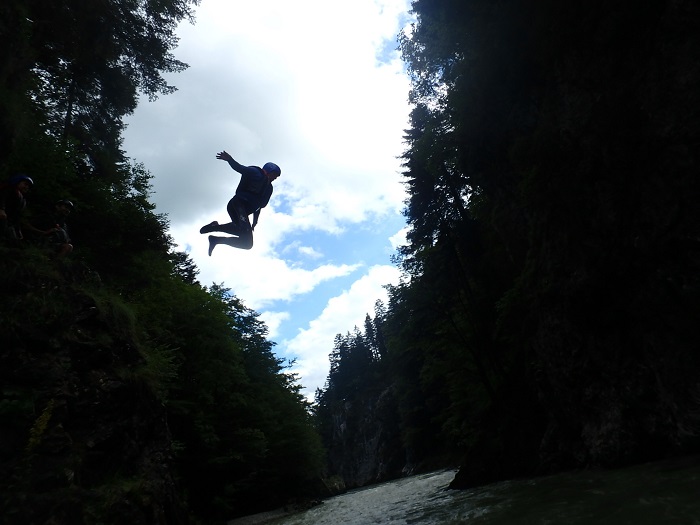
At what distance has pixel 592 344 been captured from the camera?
11.6 meters

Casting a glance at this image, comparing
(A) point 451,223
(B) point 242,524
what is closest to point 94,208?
(B) point 242,524

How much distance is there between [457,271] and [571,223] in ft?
33.0

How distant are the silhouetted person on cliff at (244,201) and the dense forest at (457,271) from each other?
3.71 m

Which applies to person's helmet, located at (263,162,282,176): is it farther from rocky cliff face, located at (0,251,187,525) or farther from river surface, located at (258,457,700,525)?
river surface, located at (258,457,700,525)

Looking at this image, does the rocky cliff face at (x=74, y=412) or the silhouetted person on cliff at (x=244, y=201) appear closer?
the rocky cliff face at (x=74, y=412)

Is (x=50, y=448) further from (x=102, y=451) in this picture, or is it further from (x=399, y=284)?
(x=399, y=284)

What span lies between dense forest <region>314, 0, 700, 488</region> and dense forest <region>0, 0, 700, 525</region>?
0.06 meters

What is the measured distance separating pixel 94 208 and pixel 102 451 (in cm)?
833

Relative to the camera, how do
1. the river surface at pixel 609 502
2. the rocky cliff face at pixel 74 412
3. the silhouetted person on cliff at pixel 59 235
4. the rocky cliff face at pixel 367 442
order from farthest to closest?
the rocky cliff face at pixel 367 442 < the silhouetted person on cliff at pixel 59 235 < the rocky cliff face at pixel 74 412 < the river surface at pixel 609 502

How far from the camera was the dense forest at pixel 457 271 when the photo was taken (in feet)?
24.9

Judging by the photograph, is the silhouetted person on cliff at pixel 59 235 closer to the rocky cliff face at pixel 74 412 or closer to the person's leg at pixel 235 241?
the rocky cliff face at pixel 74 412

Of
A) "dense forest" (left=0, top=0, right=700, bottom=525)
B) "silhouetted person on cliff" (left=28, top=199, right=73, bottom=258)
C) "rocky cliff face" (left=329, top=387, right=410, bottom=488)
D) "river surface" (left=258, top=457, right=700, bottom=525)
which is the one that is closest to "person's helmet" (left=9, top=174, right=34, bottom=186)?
"silhouetted person on cliff" (left=28, top=199, right=73, bottom=258)

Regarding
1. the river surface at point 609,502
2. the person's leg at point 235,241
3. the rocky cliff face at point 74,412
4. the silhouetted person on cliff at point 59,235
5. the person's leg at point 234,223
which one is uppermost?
the silhouetted person on cliff at point 59,235

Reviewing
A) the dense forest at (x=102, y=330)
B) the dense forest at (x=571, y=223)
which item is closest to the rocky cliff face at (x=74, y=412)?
the dense forest at (x=102, y=330)
